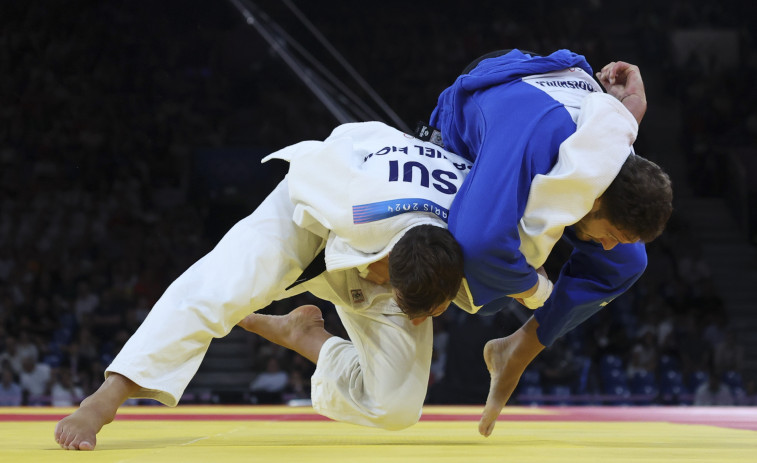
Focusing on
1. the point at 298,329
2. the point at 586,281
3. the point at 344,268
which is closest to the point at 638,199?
the point at 586,281

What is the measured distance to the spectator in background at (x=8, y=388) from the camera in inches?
214

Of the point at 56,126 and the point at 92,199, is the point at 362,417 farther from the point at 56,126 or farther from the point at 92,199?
the point at 56,126

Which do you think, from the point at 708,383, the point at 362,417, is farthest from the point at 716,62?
the point at 362,417

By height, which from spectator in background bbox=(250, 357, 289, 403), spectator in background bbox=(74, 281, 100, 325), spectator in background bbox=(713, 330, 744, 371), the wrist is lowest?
spectator in background bbox=(713, 330, 744, 371)

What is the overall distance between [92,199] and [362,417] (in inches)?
243

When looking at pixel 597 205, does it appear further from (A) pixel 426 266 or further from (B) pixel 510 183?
(A) pixel 426 266

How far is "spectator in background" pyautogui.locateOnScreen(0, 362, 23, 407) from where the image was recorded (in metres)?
5.43

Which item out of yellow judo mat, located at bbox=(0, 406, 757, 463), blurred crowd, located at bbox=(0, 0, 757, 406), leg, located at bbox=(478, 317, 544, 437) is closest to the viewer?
yellow judo mat, located at bbox=(0, 406, 757, 463)

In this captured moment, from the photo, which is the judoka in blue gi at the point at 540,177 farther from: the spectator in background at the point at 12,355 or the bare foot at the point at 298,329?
the spectator in background at the point at 12,355

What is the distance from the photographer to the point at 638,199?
168 centimetres

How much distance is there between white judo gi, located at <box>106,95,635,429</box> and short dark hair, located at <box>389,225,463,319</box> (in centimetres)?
7

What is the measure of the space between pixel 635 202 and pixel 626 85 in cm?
47

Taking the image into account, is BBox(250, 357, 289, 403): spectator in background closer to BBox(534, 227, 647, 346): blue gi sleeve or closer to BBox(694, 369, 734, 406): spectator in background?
BBox(694, 369, 734, 406): spectator in background

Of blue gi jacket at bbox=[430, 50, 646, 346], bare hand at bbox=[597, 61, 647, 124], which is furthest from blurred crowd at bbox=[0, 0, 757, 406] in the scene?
bare hand at bbox=[597, 61, 647, 124]
